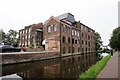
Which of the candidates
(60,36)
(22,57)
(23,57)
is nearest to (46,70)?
(22,57)

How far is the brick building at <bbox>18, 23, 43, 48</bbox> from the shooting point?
51844 millimetres

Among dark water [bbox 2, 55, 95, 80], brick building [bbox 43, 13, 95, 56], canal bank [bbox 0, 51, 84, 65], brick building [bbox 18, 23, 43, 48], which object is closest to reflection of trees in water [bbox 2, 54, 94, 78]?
dark water [bbox 2, 55, 95, 80]

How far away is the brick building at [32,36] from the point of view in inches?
2041

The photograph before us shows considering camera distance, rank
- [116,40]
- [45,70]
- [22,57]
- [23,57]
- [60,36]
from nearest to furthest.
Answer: [45,70]
[22,57]
[23,57]
[116,40]
[60,36]

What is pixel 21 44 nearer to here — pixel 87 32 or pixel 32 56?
pixel 87 32

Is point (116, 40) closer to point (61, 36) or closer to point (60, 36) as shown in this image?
point (60, 36)

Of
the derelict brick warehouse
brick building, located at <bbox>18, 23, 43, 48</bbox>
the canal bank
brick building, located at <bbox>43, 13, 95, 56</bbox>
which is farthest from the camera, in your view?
brick building, located at <bbox>18, 23, 43, 48</bbox>

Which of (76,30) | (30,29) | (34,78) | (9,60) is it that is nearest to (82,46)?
(76,30)

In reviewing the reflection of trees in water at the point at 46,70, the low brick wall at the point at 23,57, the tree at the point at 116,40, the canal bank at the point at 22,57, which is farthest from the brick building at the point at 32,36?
the reflection of trees in water at the point at 46,70

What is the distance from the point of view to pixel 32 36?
54969 mm

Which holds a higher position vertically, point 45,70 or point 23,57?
point 23,57

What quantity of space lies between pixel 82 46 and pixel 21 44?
839 inches

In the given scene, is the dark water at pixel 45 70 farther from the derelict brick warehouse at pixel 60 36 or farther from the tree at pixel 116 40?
the derelict brick warehouse at pixel 60 36

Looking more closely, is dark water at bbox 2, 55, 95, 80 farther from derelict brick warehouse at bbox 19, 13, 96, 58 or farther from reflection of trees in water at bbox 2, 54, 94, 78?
derelict brick warehouse at bbox 19, 13, 96, 58
